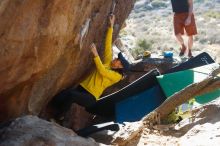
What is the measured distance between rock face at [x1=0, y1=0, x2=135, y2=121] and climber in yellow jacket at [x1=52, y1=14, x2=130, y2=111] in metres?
0.20

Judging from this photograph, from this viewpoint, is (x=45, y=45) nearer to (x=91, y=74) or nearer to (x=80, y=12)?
(x=80, y=12)

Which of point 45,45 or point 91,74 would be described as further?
point 91,74

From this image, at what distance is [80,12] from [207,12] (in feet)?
112

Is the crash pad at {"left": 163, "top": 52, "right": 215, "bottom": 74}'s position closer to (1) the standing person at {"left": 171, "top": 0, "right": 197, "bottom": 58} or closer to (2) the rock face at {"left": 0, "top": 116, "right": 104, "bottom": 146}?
(1) the standing person at {"left": 171, "top": 0, "right": 197, "bottom": 58}

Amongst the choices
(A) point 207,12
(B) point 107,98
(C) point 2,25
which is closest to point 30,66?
(C) point 2,25

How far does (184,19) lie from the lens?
1176 centimetres

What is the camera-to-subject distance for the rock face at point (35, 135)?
5754 millimetres

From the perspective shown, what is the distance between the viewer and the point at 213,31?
3350 cm

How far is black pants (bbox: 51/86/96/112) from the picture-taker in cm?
881

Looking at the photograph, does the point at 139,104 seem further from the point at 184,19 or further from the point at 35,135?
the point at 35,135

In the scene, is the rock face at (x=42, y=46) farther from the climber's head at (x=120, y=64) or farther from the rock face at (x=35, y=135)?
the rock face at (x=35, y=135)

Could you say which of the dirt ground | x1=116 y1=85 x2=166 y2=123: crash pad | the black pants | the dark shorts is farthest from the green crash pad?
the dark shorts

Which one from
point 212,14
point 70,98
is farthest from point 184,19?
point 212,14

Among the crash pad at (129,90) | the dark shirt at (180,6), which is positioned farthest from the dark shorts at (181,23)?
the crash pad at (129,90)
